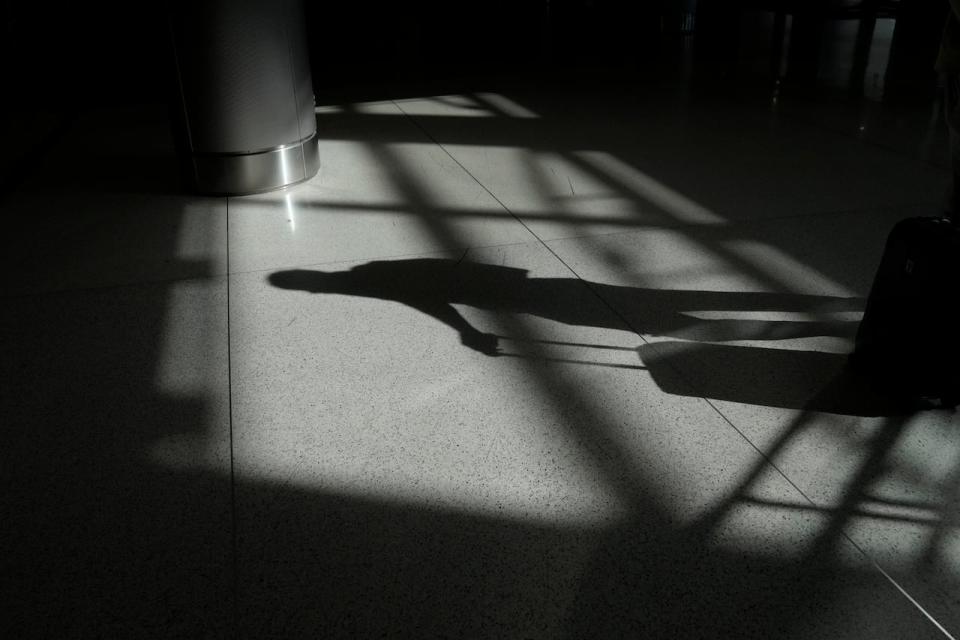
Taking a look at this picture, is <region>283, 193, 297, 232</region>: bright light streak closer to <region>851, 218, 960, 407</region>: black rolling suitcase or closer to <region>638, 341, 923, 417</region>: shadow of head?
<region>638, 341, 923, 417</region>: shadow of head

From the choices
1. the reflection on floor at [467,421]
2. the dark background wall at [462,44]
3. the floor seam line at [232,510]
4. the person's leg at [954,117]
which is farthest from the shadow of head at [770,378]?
the dark background wall at [462,44]

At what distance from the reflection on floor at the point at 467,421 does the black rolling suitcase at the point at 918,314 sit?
0.13 meters

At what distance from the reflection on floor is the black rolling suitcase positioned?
0.13 metres

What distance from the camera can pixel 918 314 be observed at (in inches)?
104

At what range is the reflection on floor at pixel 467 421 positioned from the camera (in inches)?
81.3

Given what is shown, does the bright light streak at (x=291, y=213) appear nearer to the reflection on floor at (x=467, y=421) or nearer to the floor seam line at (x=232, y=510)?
the reflection on floor at (x=467, y=421)

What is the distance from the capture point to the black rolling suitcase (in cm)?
254

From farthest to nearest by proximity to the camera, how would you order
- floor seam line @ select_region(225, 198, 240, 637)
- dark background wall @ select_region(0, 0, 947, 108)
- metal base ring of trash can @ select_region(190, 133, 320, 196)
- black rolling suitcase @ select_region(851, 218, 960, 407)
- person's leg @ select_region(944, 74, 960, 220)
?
dark background wall @ select_region(0, 0, 947, 108), metal base ring of trash can @ select_region(190, 133, 320, 196), person's leg @ select_region(944, 74, 960, 220), black rolling suitcase @ select_region(851, 218, 960, 407), floor seam line @ select_region(225, 198, 240, 637)

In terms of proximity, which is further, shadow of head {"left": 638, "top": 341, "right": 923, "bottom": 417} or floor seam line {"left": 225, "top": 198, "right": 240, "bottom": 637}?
shadow of head {"left": 638, "top": 341, "right": 923, "bottom": 417}

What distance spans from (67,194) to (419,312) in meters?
3.13

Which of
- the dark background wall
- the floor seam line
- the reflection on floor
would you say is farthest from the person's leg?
the dark background wall

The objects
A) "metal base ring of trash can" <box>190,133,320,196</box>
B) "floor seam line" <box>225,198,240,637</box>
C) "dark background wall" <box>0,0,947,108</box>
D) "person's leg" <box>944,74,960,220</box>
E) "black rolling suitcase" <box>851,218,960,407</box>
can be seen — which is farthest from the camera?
"dark background wall" <box>0,0,947,108</box>

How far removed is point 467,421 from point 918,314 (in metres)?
1.60

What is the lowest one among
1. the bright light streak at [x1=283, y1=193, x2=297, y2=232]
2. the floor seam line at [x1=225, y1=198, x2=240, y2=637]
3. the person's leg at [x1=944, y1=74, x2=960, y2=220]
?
the floor seam line at [x1=225, y1=198, x2=240, y2=637]
